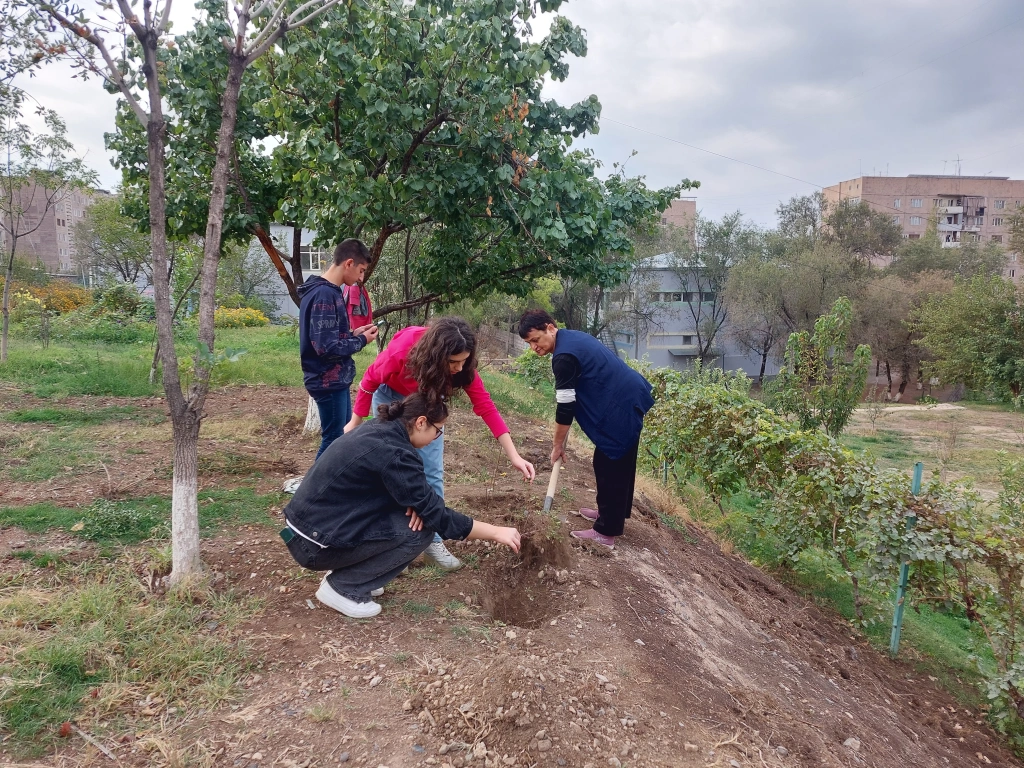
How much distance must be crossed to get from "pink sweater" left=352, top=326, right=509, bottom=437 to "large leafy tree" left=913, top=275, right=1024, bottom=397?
90.7 feet

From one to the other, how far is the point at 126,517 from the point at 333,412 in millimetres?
1305

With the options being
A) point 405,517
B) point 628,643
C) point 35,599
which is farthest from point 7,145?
point 628,643

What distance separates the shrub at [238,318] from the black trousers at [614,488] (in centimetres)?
1861

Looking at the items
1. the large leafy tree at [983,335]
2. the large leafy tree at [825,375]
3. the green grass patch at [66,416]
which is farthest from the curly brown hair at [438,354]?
the large leafy tree at [983,335]

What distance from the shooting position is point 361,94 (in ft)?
14.3

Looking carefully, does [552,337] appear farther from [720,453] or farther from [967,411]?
[967,411]

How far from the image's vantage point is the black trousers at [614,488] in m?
3.87

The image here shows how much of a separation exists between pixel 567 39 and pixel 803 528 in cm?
413

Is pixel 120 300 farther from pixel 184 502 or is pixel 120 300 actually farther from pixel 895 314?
pixel 895 314

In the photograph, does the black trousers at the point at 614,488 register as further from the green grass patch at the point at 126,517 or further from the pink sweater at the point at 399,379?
the green grass patch at the point at 126,517

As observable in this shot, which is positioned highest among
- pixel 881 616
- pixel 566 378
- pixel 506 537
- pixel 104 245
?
pixel 104 245

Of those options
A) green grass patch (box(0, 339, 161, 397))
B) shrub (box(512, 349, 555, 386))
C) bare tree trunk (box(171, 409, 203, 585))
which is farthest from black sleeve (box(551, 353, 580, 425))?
shrub (box(512, 349, 555, 386))

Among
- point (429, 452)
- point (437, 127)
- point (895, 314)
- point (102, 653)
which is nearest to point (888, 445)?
point (895, 314)

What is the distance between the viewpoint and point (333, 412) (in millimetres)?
3867
